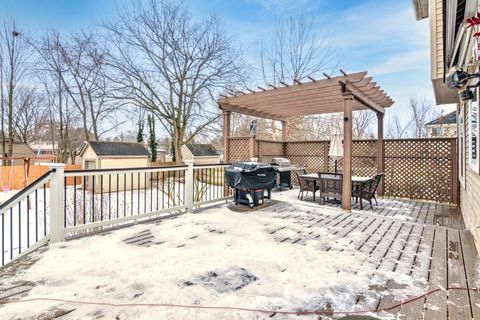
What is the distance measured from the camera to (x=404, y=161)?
7102mm

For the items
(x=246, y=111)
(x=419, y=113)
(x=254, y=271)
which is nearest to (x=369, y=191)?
(x=246, y=111)

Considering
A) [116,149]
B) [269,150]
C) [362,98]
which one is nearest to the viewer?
[362,98]

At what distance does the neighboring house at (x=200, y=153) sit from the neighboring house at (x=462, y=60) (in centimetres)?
1389

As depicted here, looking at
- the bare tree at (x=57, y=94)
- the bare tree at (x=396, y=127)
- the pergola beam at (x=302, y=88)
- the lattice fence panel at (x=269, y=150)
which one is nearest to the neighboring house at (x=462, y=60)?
the pergola beam at (x=302, y=88)

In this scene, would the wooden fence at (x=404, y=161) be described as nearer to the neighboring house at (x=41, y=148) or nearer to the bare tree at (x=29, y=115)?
the bare tree at (x=29, y=115)

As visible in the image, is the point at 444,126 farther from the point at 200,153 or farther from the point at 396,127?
the point at 200,153

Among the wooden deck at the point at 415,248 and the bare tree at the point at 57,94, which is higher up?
the bare tree at the point at 57,94

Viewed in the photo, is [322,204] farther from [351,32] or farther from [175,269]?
[351,32]

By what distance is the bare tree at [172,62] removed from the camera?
42.5 feet

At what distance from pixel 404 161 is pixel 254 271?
6510mm

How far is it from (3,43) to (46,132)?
34.2 ft

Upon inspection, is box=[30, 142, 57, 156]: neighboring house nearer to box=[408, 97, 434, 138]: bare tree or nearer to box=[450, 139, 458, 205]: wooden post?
box=[450, 139, 458, 205]: wooden post

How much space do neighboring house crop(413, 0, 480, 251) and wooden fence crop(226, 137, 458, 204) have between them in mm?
1359

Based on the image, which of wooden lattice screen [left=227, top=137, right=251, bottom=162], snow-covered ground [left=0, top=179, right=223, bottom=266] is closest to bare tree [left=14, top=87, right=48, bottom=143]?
snow-covered ground [left=0, top=179, right=223, bottom=266]
